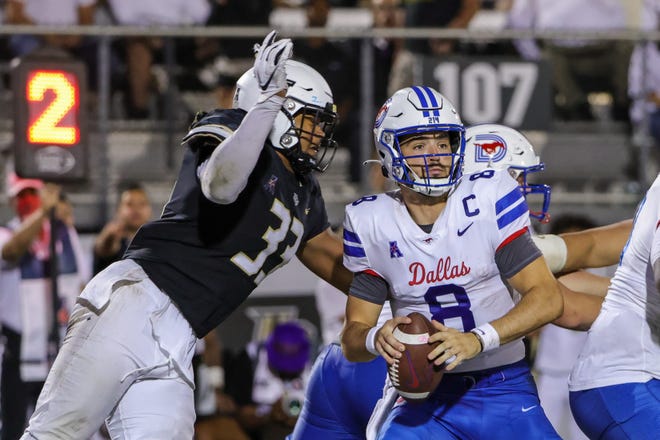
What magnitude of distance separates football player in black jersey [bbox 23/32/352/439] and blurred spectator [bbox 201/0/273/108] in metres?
3.93

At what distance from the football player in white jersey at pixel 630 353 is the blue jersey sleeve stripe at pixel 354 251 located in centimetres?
81

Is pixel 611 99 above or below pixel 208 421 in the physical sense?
above

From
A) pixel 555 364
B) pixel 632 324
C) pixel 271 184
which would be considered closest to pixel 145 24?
pixel 555 364

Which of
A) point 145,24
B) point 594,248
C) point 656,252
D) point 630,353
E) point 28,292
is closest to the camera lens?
point 656,252

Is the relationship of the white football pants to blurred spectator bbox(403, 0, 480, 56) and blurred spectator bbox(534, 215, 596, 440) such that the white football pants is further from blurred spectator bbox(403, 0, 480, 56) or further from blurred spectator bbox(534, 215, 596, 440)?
blurred spectator bbox(403, 0, 480, 56)

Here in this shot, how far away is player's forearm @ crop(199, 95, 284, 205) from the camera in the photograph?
4.28 meters

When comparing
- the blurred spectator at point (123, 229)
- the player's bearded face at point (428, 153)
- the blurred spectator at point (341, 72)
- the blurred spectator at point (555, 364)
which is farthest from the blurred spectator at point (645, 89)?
the player's bearded face at point (428, 153)

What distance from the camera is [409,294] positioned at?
14.5 ft

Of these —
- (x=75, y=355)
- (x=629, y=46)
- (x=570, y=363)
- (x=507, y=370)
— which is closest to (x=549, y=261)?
(x=507, y=370)

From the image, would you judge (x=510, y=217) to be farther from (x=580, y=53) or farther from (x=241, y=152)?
(x=580, y=53)

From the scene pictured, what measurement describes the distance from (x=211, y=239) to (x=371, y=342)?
704 millimetres

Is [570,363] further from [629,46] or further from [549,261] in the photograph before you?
[549,261]

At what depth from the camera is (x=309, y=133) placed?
4.77m

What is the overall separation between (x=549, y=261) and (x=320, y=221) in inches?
34.6
